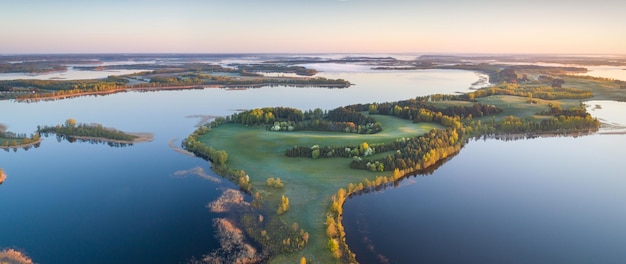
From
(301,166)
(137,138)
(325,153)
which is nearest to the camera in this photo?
(301,166)

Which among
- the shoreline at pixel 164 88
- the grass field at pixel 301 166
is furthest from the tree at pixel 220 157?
the shoreline at pixel 164 88

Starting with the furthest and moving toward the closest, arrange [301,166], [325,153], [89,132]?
[89,132], [325,153], [301,166]

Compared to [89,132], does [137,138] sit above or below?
below

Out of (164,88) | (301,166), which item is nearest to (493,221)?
(301,166)

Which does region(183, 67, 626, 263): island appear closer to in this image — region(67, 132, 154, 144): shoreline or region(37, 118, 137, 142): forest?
region(67, 132, 154, 144): shoreline

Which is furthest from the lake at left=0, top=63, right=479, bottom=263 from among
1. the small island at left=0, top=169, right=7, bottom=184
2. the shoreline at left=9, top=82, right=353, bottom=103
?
the shoreline at left=9, top=82, right=353, bottom=103

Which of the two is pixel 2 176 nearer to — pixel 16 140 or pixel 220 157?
pixel 16 140

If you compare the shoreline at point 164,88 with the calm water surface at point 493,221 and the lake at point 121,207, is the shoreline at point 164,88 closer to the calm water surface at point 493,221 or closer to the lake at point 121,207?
the lake at point 121,207
